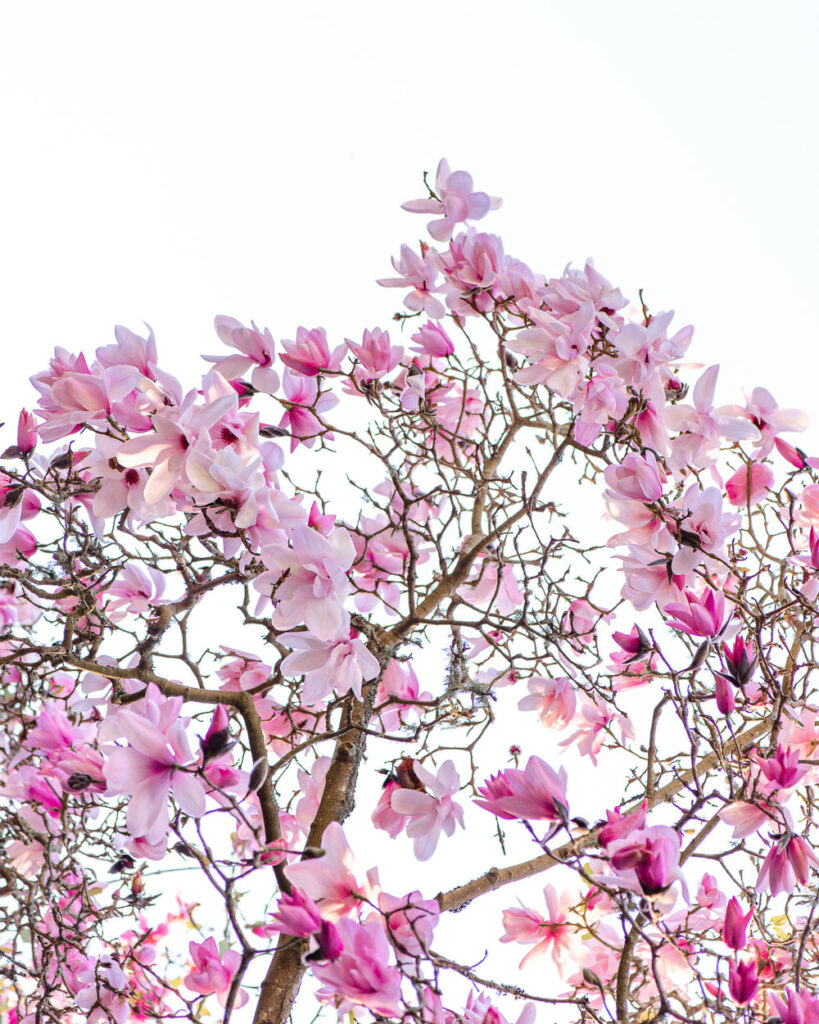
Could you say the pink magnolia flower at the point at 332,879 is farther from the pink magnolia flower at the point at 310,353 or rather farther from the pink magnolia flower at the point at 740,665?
the pink magnolia flower at the point at 310,353

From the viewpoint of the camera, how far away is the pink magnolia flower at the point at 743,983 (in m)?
0.95

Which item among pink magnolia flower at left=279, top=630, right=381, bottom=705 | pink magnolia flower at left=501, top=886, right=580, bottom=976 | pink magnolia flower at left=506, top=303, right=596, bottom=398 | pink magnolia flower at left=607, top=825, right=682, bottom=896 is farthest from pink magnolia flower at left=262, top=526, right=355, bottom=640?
pink magnolia flower at left=501, top=886, right=580, bottom=976

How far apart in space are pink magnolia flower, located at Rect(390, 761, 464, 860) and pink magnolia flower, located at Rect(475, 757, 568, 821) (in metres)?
0.18

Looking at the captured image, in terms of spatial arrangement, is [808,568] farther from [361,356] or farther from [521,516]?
[361,356]

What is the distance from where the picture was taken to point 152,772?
→ 904 mm

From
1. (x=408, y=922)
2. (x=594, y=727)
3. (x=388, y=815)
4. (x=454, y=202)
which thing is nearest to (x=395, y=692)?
(x=388, y=815)

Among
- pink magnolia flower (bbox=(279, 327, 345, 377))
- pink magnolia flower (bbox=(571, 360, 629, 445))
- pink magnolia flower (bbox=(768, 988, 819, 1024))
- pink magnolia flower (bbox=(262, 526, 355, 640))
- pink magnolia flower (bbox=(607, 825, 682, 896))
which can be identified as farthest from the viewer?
pink magnolia flower (bbox=(279, 327, 345, 377))

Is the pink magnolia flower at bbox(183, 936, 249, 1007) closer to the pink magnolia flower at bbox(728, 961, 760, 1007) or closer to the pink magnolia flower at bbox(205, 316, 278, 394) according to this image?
the pink magnolia flower at bbox(728, 961, 760, 1007)

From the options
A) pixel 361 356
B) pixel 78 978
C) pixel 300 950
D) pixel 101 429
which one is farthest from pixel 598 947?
pixel 101 429

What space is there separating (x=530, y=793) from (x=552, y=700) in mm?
703

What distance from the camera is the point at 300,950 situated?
1.17 meters

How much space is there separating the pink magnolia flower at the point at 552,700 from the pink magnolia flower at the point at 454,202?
2.68ft

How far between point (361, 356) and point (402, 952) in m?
0.92

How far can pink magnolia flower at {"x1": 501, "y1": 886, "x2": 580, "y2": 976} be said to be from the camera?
4.30 ft
